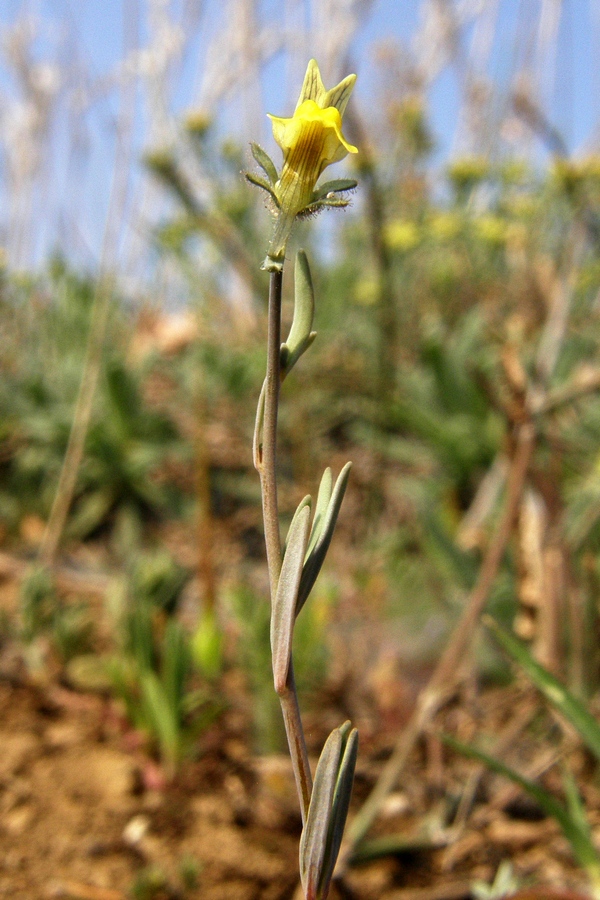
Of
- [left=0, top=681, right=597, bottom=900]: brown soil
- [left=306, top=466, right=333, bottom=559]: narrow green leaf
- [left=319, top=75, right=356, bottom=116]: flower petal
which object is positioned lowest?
[left=0, top=681, right=597, bottom=900]: brown soil

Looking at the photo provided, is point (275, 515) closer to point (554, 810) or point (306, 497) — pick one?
point (306, 497)

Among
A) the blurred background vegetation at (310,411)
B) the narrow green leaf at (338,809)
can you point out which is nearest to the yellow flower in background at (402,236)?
the blurred background vegetation at (310,411)

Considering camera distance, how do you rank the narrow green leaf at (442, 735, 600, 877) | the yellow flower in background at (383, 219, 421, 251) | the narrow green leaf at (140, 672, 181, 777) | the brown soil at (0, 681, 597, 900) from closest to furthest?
the narrow green leaf at (442, 735, 600, 877), the brown soil at (0, 681, 597, 900), the narrow green leaf at (140, 672, 181, 777), the yellow flower in background at (383, 219, 421, 251)

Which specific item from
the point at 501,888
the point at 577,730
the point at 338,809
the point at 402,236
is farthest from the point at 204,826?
the point at 402,236

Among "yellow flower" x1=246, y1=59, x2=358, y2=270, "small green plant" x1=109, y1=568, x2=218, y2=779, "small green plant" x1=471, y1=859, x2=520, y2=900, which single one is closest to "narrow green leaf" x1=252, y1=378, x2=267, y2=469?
"yellow flower" x1=246, y1=59, x2=358, y2=270

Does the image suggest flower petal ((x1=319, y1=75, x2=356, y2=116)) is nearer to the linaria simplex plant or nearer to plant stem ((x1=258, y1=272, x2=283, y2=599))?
the linaria simplex plant

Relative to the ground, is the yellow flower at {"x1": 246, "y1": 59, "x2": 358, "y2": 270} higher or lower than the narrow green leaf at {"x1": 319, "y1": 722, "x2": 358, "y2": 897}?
higher

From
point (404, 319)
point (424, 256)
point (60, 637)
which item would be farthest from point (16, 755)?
point (424, 256)
